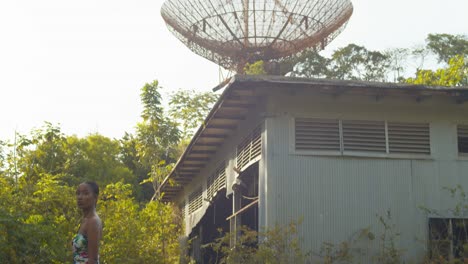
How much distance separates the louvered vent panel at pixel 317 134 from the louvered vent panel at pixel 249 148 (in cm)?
83

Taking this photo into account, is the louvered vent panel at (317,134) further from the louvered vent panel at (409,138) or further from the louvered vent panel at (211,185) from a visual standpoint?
the louvered vent panel at (211,185)

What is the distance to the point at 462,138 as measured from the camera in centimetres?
1329

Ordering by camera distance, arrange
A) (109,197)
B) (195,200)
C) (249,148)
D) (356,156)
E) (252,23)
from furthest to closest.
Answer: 1. (252,23)
2. (195,200)
3. (109,197)
4. (249,148)
5. (356,156)

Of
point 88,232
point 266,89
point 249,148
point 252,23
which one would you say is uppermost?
point 252,23

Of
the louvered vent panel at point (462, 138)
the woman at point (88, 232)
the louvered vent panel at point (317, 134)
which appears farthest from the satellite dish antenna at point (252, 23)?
the woman at point (88, 232)

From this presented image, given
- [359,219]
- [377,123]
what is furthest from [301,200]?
[377,123]

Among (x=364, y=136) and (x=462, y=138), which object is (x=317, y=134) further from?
(x=462, y=138)

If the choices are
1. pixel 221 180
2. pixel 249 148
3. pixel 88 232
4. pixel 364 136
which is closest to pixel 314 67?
pixel 221 180

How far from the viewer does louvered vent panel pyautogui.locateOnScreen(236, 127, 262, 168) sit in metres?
13.2

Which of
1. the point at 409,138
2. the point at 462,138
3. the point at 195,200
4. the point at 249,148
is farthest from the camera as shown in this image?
the point at 195,200

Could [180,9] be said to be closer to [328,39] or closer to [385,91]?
[328,39]

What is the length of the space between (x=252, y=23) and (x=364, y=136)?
41.4ft

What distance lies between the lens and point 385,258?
39.3ft

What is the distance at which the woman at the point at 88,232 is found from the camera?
6016mm
